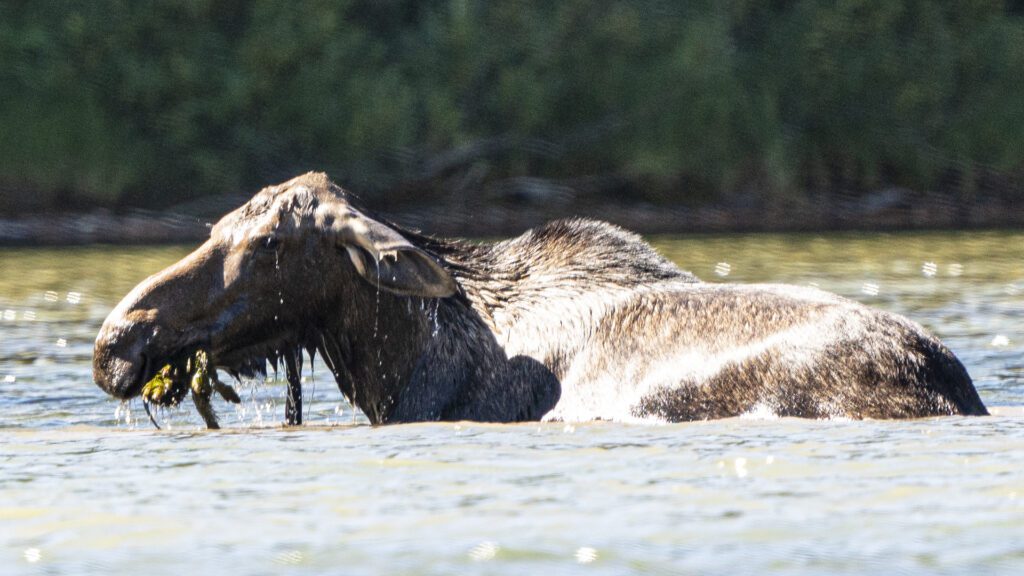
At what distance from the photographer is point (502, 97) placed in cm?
2853

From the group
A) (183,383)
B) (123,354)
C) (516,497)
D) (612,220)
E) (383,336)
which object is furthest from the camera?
(612,220)

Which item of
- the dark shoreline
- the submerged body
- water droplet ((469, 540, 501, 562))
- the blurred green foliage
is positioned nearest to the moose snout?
the submerged body

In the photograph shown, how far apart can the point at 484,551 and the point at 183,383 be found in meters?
3.44

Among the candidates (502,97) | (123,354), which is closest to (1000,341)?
(123,354)

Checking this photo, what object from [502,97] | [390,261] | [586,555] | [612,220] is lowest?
[586,555]

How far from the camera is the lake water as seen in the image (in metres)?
4.92

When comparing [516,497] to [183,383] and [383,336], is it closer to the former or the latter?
[383,336]

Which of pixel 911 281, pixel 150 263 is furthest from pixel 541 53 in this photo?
pixel 911 281

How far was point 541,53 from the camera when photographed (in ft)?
94.1

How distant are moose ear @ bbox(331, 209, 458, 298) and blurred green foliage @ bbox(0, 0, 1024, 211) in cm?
1939

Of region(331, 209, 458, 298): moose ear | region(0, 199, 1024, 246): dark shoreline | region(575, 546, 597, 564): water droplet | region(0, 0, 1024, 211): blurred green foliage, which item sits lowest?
region(575, 546, 597, 564): water droplet

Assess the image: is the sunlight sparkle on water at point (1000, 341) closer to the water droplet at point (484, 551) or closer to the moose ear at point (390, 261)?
the moose ear at point (390, 261)

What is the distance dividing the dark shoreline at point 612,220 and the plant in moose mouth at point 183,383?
17459 millimetres

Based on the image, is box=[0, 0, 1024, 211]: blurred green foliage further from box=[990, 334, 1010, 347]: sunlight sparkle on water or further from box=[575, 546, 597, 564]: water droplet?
box=[575, 546, 597, 564]: water droplet
